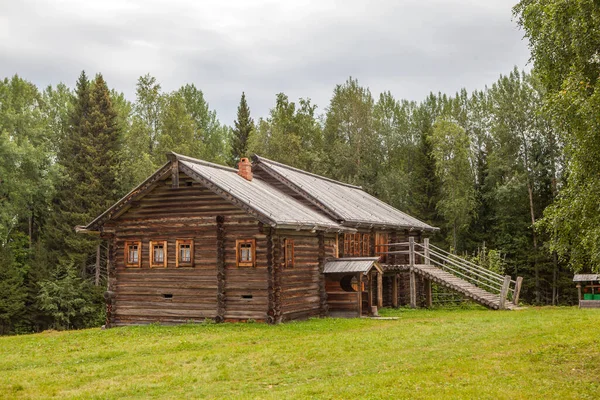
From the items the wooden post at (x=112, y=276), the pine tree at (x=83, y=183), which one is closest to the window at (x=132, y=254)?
the wooden post at (x=112, y=276)

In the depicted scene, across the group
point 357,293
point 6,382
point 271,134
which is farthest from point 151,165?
point 6,382

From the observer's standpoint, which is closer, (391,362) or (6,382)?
(6,382)

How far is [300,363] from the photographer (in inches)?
659

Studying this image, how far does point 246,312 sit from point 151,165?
27.3 m

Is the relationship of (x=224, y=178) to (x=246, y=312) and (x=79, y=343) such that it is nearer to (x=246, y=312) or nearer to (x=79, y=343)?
(x=246, y=312)

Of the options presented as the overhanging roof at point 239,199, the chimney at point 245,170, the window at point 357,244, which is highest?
the chimney at point 245,170

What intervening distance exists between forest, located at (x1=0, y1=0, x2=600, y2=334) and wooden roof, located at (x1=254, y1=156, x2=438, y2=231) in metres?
6.95

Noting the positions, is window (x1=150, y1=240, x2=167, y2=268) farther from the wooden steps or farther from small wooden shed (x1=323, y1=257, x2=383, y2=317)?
the wooden steps

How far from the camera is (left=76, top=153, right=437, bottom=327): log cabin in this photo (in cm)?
2575

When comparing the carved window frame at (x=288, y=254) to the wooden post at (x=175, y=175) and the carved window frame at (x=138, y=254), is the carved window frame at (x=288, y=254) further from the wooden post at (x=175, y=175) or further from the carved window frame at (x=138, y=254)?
the carved window frame at (x=138, y=254)

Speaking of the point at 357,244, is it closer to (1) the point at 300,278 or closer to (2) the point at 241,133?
(1) the point at 300,278

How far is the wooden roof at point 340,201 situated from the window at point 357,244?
1007mm

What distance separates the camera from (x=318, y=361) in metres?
17.0

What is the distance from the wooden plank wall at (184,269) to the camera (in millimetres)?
25953
